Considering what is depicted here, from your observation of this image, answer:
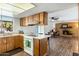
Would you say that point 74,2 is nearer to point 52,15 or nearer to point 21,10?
point 52,15

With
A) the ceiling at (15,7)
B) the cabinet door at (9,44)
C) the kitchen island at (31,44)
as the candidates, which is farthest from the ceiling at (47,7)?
the cabinet door at (9,44)

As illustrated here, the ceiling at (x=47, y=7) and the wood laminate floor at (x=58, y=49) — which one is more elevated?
the ceiling at (x=47, y=7)

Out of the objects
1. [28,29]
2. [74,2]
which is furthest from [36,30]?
[74,2]

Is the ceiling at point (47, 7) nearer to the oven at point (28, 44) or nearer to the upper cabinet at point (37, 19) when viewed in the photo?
the upper cabinet at point (37, 19)

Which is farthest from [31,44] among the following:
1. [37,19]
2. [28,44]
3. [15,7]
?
[15,7]

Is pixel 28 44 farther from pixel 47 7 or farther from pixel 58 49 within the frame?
pixel 47 7

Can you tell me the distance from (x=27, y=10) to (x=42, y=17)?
267 millimetres

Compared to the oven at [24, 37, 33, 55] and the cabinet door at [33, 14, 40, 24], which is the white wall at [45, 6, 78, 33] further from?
the oven at [24, 37, 33, 55]

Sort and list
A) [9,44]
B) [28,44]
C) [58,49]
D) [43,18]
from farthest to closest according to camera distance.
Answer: [9,44], [58,49], [28,44], [43,18]

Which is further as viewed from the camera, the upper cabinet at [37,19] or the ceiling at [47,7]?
the upper cabinet at [37,19]

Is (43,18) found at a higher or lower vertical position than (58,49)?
higher

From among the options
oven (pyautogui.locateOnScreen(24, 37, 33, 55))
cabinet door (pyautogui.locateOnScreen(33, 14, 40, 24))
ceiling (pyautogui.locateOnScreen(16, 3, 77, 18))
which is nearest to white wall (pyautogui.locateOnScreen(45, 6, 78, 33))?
ceiling (pyautogui.locateOnScreen(16, 3, 77, 18))

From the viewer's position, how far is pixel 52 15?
1.41 meters

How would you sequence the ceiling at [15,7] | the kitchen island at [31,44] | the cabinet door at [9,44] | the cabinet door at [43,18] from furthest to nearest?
the cabinet door at [9,44] < the kitchen island at [31,44] < the cabinet door at [43,18] < the ceiling at [15,7]
